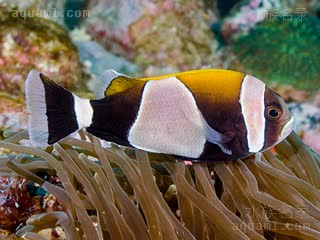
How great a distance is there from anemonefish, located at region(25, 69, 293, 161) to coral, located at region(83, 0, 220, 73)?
338 centimetres

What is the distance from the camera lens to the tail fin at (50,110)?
142 centimetres

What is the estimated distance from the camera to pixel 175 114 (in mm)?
1476

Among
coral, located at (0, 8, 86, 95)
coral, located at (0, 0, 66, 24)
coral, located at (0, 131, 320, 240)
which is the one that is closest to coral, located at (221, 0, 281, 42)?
coral, located at (0, 0, 66, 24)

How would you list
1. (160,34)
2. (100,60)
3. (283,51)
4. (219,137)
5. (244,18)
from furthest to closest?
(244,18), (283,51), (100,60), (160,34), (219,137)

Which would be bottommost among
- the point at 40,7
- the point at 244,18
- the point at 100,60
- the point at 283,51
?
the point at 100,60

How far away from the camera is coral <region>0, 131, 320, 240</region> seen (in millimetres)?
1415

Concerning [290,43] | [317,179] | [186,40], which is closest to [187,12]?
[186,40]

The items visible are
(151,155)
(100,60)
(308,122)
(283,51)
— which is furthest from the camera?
(283,51)

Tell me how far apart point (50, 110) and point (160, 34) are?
3.56 m

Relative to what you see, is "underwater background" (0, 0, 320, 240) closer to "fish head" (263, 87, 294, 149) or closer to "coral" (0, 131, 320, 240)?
"coral" (0, 131, 320, 240)

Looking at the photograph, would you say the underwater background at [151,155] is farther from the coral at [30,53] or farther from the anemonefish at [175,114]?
the anemonefish at [175,114]

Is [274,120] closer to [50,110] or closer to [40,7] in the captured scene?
[50,110]

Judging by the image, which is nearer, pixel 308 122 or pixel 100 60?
pixel 308 122

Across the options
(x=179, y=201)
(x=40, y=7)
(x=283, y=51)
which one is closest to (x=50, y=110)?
(x=179, y=201)
